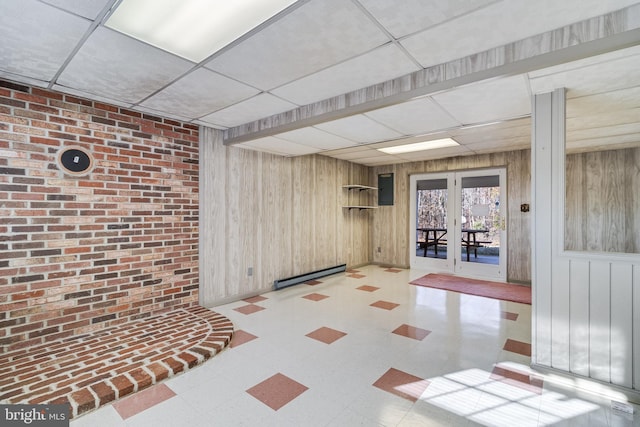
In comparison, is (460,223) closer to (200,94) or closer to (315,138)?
(315,138)

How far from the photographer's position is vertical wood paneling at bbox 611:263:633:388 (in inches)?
78.7

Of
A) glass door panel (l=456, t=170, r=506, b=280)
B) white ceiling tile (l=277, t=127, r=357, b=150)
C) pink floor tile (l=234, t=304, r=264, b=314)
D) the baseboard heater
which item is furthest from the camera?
glass door panel (l=456, t=170, r=506, b=280)

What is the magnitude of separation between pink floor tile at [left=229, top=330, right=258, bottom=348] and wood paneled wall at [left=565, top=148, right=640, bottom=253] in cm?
475

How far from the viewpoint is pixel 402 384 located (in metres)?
2.17

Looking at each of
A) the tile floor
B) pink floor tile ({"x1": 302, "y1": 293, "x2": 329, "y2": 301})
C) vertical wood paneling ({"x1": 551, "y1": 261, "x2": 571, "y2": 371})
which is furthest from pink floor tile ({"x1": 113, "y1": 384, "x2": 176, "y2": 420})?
vertical wood paneling ({"x1": 551, "y1": 261, "x2": 571, "y2": 371})

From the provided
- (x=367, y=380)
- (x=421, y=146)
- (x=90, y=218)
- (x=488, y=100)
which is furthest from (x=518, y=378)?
(x=90, y=218)

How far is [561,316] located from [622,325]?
0.33 metres

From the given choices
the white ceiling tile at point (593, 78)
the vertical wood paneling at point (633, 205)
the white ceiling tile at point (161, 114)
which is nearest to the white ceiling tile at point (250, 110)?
the white ceiling tile at point (161, 114)

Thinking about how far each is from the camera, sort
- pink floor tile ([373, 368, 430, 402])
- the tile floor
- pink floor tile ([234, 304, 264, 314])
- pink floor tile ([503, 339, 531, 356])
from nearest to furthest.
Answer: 1. the tile floor
2. pink floor tile ([373, 368, 430, 402])
3. pink floor tile ([503, 339, 531, 356])
4. pink floor tile ([234, 304, 264, 314])

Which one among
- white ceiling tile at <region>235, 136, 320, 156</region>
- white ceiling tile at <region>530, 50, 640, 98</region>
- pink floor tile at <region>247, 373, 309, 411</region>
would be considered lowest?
pink floor tile at <region>247, 373, 309, 411</region>

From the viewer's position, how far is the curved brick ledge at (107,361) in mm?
1954

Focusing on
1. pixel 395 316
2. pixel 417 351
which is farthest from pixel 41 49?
pixel 395 316

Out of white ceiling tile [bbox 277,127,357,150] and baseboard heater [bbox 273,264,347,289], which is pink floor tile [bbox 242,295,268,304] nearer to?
baseboard heater [bbox 273,264,347,289]

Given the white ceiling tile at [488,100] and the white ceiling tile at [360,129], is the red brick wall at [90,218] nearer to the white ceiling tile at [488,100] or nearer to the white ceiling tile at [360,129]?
the white ceiling tile at [360,129]
